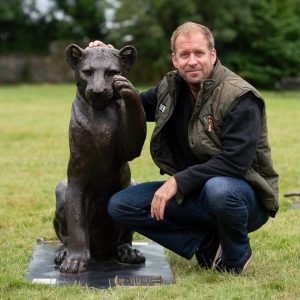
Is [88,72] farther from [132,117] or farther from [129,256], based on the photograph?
[129,256]

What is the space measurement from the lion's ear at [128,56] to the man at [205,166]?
0.89 feet

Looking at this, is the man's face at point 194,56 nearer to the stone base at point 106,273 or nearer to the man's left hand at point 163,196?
the man's left hand at point 163,196

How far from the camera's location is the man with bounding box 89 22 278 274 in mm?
4727

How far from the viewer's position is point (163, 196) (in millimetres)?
4730

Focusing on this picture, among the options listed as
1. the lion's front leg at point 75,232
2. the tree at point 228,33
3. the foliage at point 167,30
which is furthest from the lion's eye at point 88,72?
the tree at point 228,33

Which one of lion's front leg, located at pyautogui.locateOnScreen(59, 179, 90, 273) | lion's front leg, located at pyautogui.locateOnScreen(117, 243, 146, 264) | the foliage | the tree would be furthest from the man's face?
the tree

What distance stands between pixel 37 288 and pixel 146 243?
1.68m

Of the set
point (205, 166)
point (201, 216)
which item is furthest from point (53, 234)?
point (205, 166)

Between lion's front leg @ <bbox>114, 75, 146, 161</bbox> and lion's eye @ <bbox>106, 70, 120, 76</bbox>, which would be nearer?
lion's front leg @ <bbox>114, 75, 146, 161</bbox>

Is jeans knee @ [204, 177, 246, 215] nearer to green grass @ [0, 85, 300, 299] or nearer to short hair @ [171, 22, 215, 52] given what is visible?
green grass @ [0, 85, 300, 299]

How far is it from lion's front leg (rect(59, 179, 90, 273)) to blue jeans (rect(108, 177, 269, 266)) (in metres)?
0.22

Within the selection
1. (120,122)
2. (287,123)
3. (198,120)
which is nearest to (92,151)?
(120,122)

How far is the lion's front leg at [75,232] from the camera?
16.3ft

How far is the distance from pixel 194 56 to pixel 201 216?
1.11m
